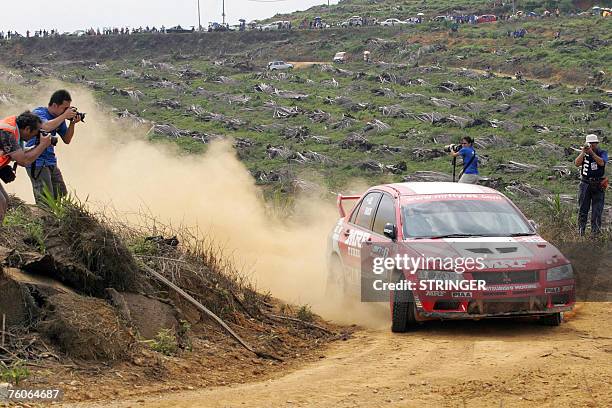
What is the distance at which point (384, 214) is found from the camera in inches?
438

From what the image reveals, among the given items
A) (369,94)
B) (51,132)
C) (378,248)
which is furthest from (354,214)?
(369,94)

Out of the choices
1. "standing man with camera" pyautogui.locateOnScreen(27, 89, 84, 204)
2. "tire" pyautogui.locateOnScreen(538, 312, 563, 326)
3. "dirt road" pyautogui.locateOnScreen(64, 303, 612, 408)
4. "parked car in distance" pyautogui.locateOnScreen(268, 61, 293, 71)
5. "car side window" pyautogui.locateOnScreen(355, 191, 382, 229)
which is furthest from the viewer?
"parked car in distance" pyautogui.locateOnScreen(268, 61, 293, 71)

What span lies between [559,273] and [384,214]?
212 cm

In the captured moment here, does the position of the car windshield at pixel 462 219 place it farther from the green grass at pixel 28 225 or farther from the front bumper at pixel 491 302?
the green grass at pixel 28 225

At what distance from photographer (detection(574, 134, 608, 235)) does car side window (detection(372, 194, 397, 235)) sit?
17.9 feet

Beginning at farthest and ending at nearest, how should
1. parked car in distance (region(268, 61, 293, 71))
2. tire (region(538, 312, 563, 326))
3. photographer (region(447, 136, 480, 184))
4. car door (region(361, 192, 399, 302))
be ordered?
1. parked car in distance (region(268, 61, 293, 71))
2. photographer (region(447, 136, 480, 184))
3. car door (region(361, 192, 399, 302))
4. tire (region(538, 312, 563, 326))

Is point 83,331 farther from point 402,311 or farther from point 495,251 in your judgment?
point 495,251

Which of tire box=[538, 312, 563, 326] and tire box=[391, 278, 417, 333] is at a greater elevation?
tire box=[391, 278, 417, 333]

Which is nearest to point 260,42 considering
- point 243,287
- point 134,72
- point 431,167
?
point 134,72

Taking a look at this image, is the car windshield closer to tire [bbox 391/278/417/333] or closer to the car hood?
the car hood

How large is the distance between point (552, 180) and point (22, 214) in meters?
18.8

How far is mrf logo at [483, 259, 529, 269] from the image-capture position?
962cm

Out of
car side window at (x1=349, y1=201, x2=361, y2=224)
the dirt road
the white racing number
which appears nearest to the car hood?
the dirt road

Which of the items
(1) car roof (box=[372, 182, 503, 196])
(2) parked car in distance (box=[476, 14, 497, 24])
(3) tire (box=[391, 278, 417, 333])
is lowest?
(3) tire (box=[391, 278, 417, 333])
